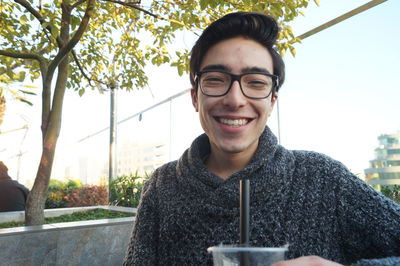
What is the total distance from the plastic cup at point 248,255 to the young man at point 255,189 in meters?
0.56

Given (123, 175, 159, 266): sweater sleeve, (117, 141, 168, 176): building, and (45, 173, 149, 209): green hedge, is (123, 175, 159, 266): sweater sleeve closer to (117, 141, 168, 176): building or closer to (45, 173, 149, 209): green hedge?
(45, 173, 149, 209): green hedge

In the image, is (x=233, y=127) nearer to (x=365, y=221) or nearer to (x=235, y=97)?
(x=235, y=97)

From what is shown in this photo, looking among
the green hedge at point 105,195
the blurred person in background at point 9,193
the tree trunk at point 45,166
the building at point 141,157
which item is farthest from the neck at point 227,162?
the building at point 141,157

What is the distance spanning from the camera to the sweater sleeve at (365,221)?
3.48 ft

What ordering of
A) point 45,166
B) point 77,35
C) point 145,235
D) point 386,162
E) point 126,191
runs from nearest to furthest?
point 145,235
point 77,35
point 45,166
point 386,162
point 126,191

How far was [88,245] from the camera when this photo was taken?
143 inches

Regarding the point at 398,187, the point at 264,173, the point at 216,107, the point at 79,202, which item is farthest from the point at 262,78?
the point at 79,202

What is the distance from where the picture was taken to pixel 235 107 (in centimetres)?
117

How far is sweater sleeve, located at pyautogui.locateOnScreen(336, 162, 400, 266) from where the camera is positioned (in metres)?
1.06

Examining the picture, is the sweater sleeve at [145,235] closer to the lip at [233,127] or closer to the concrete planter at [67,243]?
the lip at [233,127]

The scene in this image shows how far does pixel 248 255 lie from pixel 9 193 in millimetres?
5982

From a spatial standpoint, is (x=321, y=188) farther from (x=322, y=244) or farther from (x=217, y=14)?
(x=217, y=14)

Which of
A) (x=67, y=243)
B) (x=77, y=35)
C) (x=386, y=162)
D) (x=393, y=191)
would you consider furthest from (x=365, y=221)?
(x=393, y=191)

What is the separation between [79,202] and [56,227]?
16.9ft
